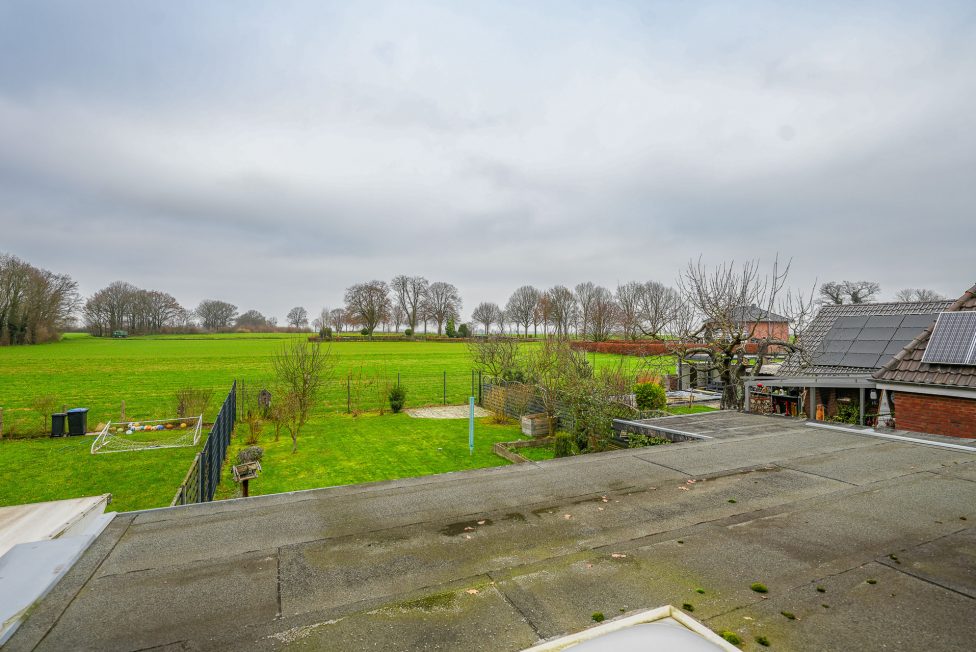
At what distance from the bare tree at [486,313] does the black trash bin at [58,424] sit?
73.8m

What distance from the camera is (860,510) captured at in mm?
4473

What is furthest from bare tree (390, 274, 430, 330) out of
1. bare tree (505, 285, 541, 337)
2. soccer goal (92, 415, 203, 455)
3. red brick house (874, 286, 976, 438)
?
red brick house (874, 286, 976, 438)

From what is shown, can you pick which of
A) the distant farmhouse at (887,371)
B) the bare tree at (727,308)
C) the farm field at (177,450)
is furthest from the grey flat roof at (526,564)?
the bare tree at (727,308)

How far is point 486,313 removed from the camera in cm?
8894

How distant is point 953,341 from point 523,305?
69.8 meters

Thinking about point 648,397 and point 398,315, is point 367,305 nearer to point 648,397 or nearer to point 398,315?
point 398,315

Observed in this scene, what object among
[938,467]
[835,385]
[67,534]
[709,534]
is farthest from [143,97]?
[835,385]

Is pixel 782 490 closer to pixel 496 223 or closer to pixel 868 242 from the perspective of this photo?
pixel 868 242

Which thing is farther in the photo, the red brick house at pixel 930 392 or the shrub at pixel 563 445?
the shrub at pixel 563 445

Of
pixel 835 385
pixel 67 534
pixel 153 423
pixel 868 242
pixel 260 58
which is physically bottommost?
pixel 153 423

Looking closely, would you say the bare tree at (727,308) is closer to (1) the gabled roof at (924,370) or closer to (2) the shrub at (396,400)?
(1) the gabled roof at (924,370)

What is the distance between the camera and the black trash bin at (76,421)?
14430mm

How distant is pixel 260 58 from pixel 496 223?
89.7 ft

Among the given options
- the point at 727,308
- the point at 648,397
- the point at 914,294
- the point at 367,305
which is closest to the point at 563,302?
the point at 367,305
